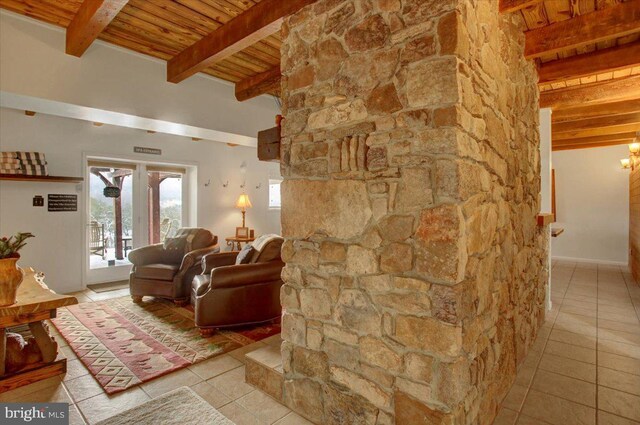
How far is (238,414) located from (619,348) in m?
3.19

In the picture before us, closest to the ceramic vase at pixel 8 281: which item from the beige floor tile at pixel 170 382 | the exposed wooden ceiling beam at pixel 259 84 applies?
the beige floor tile at pixel 170 382

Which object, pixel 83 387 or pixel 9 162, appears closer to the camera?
pixel 83 387

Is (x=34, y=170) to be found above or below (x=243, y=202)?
above

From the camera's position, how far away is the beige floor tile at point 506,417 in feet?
6.24

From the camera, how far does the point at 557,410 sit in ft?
6.59

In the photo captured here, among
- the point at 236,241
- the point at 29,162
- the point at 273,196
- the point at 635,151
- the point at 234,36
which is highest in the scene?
the point at 234,36

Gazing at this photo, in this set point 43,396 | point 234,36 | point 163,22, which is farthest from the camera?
point 163,22

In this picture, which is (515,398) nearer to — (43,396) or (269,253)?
(269,253)

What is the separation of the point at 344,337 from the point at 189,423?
104 cm

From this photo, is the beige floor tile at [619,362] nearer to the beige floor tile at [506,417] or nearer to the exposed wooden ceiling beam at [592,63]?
the beige floor tile at [506,417]

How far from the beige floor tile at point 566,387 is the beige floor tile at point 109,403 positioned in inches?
104

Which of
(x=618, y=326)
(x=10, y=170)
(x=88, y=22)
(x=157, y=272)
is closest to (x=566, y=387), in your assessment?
(x=618, y=326)

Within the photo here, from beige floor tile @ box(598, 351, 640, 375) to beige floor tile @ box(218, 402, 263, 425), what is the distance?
265 cm

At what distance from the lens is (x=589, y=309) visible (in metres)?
3.92
